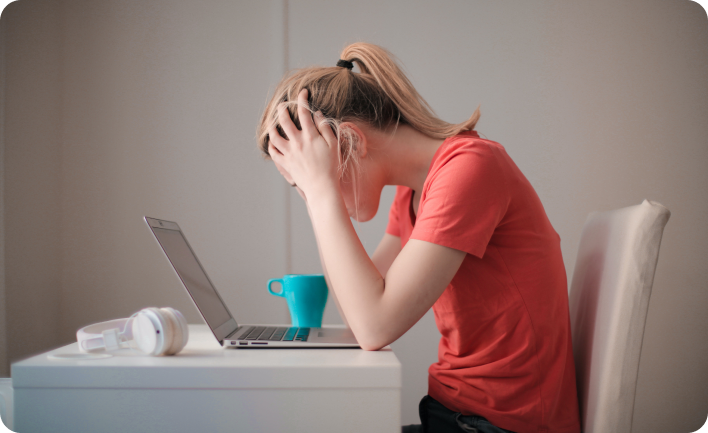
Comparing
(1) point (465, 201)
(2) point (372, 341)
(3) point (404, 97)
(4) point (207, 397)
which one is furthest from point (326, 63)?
(4) point (207, 397)

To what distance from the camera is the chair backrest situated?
0.64 m

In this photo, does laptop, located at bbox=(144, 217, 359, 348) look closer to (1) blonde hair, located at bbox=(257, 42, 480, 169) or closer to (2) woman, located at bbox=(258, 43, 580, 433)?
(2) woman, located at bbox=(258, 43, 580, 433)

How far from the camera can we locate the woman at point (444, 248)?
2.11ft

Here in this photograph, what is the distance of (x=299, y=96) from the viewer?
79cm

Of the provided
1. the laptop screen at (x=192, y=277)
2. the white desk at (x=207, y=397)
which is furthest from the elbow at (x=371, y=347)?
the laptop screen at (x=192, y=277)

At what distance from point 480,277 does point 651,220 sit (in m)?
0.25

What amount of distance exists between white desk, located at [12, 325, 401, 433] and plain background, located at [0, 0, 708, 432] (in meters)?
1.20

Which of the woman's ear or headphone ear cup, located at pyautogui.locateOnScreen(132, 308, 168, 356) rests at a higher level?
the woman's ear

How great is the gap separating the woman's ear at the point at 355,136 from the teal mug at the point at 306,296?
0.80 feet

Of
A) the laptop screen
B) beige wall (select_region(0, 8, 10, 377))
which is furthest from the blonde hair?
beige wall (select_region(0, 8, 10, 377))

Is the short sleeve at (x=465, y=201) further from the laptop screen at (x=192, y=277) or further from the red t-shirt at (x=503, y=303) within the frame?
the laptop screen at (x=192, y=277)

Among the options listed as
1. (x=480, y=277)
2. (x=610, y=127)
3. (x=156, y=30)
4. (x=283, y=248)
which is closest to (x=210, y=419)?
(x=480, y=277)

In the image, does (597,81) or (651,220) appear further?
(597,81)

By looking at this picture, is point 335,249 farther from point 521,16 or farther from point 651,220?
point 521,16
